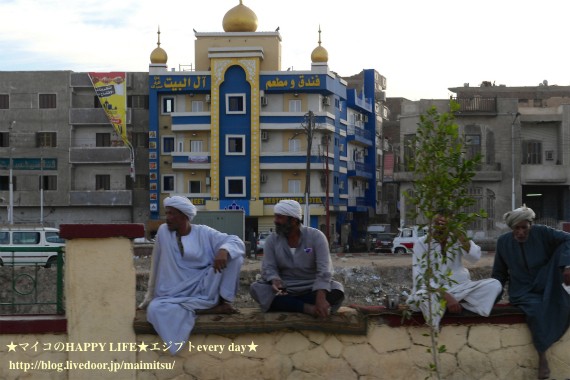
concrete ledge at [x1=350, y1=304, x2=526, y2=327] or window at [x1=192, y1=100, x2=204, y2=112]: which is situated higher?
window at [x1=192, y1=100, x2=204, y2=112]

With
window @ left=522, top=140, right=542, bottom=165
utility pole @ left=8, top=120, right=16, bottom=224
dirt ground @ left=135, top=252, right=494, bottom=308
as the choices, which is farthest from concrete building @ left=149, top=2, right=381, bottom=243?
dirt ground @ left=135, top=252, right=494, bottom=308

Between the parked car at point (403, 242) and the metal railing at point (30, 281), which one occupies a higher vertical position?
the metal railing at point (30, 281)

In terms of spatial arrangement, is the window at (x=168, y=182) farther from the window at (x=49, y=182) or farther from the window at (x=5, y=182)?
the window at (x=5, y=182)

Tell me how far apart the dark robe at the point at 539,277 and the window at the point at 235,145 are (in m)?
41.4

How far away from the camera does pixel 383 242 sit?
142 feet

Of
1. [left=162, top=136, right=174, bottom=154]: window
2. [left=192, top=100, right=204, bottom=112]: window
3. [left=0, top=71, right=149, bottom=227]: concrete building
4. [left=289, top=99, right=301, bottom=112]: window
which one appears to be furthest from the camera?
[left=162, top=136, right=174, bottom=154]: window

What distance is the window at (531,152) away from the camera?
4388cm

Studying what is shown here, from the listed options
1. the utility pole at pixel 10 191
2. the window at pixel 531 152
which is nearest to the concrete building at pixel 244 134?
the utility pole at pixel 10 191

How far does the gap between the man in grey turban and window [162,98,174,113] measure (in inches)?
1705

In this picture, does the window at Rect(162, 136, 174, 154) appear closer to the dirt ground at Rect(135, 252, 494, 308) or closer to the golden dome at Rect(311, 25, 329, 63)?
the golden dome at Rect(311, 25, 329, 63)

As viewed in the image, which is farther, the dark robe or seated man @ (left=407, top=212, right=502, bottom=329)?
the dark robe

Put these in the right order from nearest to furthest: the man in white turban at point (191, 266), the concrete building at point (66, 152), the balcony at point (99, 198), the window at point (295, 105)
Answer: the man in white turban at point (191, 266) < the window at point (295, 105) < the balcony at point (99, 198) < the concrete building at point (66, 152)

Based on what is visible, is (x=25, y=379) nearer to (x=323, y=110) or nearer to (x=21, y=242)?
(x=21, y=242)

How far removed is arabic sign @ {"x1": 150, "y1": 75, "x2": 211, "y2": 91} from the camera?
157ft
